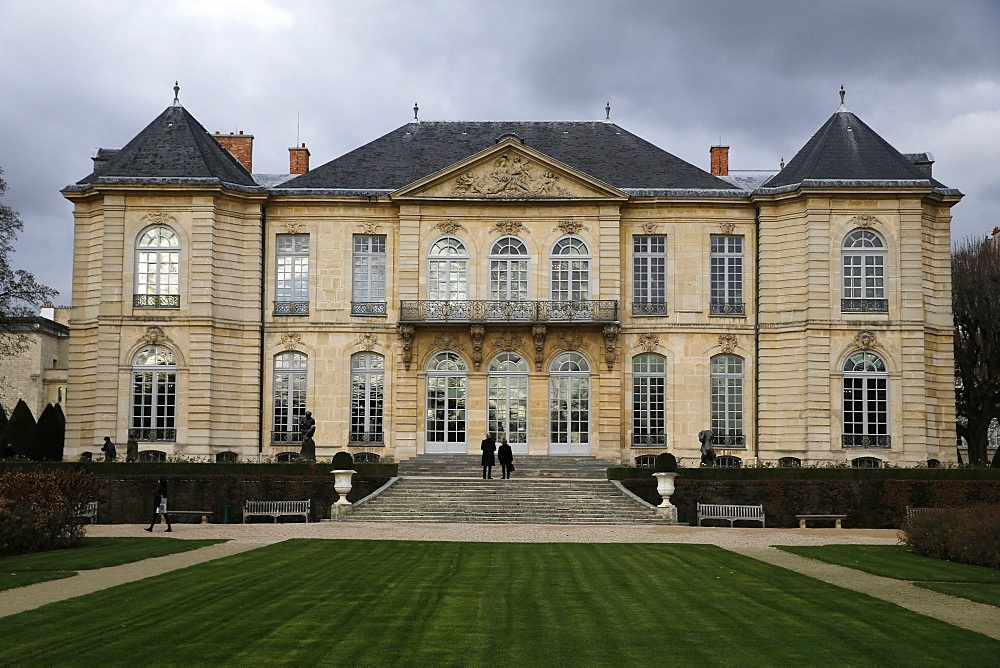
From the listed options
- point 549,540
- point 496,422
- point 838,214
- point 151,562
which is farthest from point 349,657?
point 838,214

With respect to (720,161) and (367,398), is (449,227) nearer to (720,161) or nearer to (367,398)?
(367,398)

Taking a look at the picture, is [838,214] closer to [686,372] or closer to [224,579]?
[686,372]

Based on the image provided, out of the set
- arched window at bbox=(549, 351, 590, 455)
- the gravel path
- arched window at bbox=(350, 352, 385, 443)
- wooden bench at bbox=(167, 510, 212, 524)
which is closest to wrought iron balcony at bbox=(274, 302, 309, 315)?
arched window at bbox=(350, 352, 385, 443)

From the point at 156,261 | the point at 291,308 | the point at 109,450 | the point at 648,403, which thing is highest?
the point at 156,261

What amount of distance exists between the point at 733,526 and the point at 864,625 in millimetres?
14885

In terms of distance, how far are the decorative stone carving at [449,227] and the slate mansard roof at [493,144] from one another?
165cm

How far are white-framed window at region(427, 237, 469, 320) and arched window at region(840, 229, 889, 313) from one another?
1092 centimetres

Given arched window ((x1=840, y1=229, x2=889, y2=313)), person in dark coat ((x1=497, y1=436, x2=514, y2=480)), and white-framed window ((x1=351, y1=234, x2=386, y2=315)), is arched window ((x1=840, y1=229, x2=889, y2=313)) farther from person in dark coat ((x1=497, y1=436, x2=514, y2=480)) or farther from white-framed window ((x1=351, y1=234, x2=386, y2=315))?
white-framed window ((x1=351, y1=234, x2=386, y2=315))

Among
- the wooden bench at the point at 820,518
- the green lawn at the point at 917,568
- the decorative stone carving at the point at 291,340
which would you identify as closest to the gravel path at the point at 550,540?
the green lawn at the point at 917,568

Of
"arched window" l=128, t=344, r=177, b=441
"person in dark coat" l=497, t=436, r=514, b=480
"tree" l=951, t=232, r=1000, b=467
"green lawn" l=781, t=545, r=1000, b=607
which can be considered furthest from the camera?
"tree" l=951, t=232, r=1000, b=467

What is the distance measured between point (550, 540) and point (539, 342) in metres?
13.3

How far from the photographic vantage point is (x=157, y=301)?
3353 centimetres

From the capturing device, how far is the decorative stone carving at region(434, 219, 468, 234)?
34594mm

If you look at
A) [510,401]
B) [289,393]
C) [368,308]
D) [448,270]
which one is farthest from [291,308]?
[510,401]
